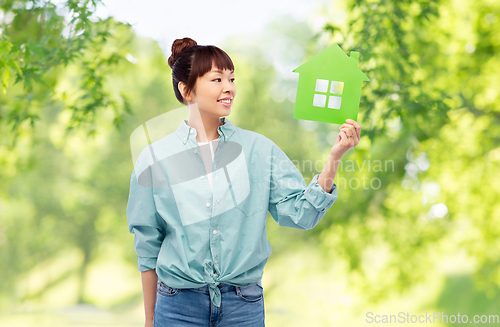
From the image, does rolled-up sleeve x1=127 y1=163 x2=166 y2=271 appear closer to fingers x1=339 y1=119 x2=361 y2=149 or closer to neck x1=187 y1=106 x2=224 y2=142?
neck x1=187 y1=106 x2=224 y2=142

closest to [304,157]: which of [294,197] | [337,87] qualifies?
[337,87]

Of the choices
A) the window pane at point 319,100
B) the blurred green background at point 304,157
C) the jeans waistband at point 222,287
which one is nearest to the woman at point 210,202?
the jeans waistband at point 222,287

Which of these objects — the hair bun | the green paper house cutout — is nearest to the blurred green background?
the hair bun

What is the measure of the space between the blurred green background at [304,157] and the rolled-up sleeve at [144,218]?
3.76 feet

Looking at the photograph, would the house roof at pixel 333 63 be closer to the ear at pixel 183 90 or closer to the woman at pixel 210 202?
the woman at pixel 210 202

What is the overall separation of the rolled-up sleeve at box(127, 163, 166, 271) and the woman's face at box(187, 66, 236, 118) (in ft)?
0.94

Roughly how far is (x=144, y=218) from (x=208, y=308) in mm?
344

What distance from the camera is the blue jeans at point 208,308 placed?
1.20 m

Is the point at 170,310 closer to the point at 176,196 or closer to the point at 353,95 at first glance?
the point at 176,196

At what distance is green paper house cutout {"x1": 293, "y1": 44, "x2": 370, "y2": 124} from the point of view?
1297 mm

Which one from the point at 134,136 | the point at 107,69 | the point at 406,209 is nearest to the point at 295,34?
the point at 406,209

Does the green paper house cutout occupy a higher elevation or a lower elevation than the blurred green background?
lower

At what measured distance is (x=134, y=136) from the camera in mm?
1528

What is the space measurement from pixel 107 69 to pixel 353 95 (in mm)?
2368
